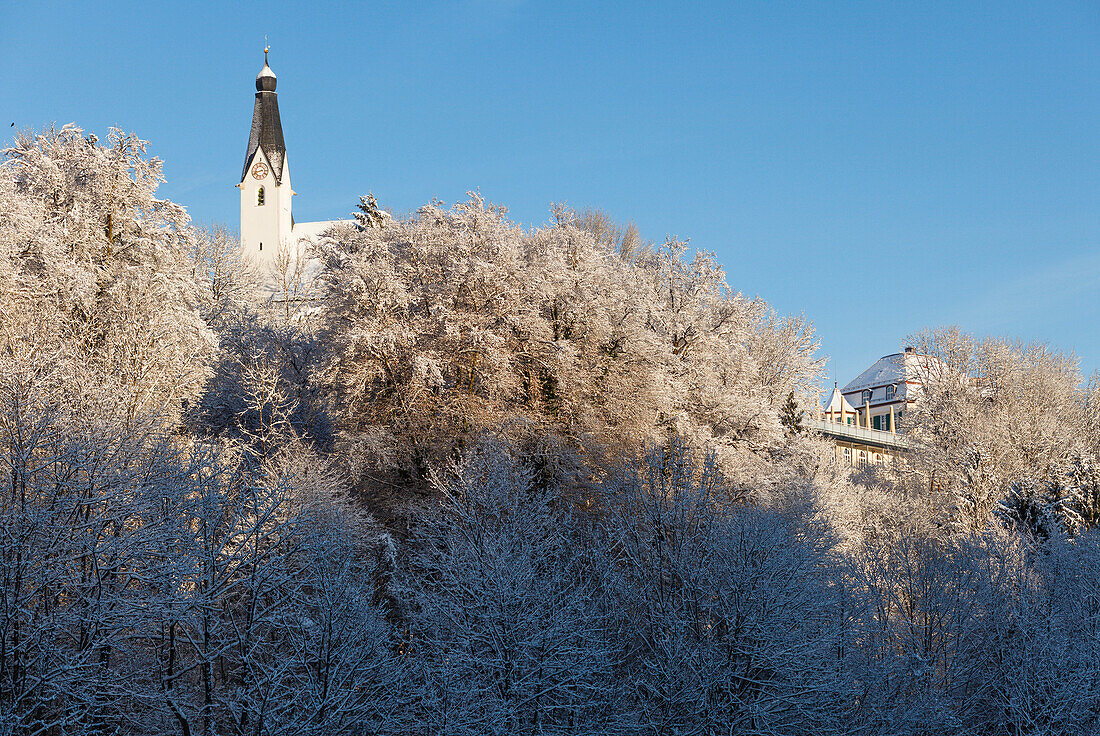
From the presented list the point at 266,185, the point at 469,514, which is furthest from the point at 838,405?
the point at 469,514

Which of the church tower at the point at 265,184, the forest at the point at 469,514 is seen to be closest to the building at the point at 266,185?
the church tower at the point at 265,184

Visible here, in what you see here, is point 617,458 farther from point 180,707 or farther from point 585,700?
point 180,707

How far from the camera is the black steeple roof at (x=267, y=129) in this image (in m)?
75.5

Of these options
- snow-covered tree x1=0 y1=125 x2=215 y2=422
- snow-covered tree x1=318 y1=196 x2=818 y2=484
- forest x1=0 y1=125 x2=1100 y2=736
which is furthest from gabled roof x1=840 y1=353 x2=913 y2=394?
snow-covered tree x1=0 y1=125 x2=215 y2=422

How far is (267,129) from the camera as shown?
253 ft

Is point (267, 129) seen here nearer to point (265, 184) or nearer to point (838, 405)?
point (265, 184)

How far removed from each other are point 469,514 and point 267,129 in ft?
196

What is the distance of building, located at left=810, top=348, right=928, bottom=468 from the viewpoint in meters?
71.4

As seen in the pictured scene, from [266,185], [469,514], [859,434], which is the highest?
[266,185]

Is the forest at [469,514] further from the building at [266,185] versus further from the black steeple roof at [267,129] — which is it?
the black steeple roof at [267,129]

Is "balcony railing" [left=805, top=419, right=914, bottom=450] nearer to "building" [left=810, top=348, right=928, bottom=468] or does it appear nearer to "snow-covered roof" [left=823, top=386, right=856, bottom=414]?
"building" [left=810, top=348, right=928, bottom=468]

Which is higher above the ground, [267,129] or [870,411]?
[267,129]

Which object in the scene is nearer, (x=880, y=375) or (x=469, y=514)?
(x=469, y=514)

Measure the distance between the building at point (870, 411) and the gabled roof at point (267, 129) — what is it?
43420mm
